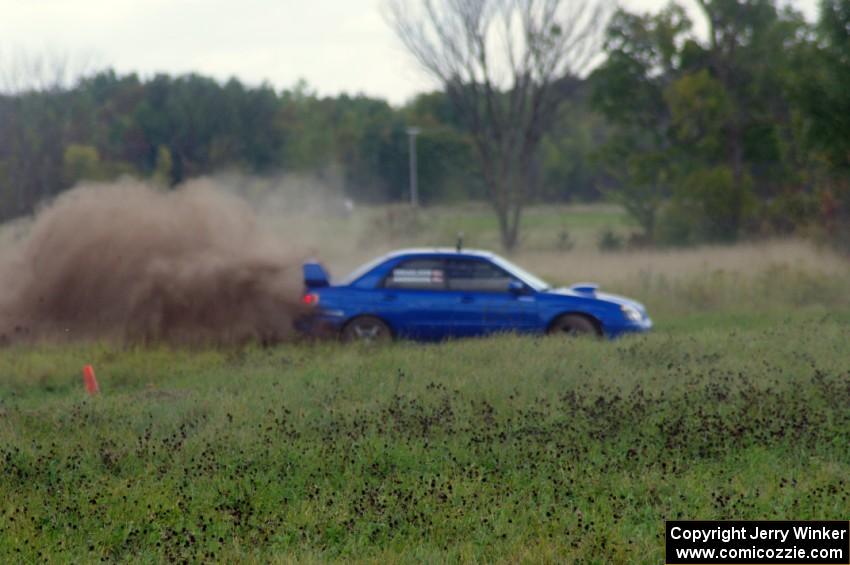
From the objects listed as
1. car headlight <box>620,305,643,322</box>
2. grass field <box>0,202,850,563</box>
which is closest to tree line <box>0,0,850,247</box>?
car headlight <box>620,305,643,322</box>

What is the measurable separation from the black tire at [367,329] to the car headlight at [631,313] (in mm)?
3107

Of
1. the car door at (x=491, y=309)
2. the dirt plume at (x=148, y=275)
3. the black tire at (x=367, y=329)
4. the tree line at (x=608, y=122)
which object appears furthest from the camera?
the tree line at (x=608, y=122)

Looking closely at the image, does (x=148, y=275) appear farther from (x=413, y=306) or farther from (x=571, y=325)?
(x=571, y=325)

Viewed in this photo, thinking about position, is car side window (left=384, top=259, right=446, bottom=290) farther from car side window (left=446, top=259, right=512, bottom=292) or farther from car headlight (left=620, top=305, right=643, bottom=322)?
car headlight (left=620, top=305, right=643, bottom=322)

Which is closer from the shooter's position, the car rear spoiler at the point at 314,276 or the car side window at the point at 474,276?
the car rear spoiler at the point at 314,276

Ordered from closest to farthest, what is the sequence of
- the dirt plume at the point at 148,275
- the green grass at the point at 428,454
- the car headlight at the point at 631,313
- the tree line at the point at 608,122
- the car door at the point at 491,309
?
the green grass at the point at 428,454 → the car door at the point at 491,309 → the car headlight at the point at 631,313 → the dirt plume at the point at 148,275 → the tree line at the point at 608,122

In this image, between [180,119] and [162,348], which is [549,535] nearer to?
[162,348]

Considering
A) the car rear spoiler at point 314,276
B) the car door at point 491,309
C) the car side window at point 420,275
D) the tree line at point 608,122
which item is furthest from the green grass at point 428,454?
the tree line at point 608,122

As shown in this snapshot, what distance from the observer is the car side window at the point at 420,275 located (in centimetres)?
1385

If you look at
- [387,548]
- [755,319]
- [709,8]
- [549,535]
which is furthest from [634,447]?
[709,8]

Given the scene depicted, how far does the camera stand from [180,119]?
41.1 meters

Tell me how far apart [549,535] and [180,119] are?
37447 millimetres

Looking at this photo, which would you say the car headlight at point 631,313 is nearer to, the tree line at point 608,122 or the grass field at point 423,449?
the grass field at point 423,449

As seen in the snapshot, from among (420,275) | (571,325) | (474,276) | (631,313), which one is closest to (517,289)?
(474,276)
